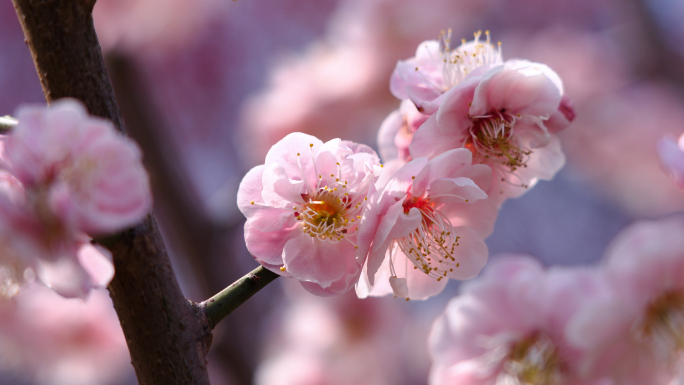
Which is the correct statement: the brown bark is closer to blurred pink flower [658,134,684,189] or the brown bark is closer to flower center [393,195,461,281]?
flower center [393,195,461,281]

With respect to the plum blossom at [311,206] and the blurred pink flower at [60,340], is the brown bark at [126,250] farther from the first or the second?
the blurred pink flower at [60,340]

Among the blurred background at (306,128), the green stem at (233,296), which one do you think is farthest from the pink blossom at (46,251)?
the blurred background at (306,128)

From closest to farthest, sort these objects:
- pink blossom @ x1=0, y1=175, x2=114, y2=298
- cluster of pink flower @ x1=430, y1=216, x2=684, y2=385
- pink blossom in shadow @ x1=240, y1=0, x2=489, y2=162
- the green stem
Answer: pink blossom @ x1=0, y1=175, x2=114, y2=298 → the green stem → cluster of pink flower @ x1=430, y1=216, x2=684, y2=385 → pink blossom in shadow @ x1=240, y1=0, x2=489, y2=162

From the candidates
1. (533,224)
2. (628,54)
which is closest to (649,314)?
(628,54)

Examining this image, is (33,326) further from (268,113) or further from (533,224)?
(533,224)

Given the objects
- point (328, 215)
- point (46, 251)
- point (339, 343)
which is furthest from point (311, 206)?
point (339, 343)

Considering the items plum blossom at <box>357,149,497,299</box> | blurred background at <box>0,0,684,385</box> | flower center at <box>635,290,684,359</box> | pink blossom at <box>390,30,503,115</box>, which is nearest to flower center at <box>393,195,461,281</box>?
plum blossom at <box>357,149,497,299</box>
